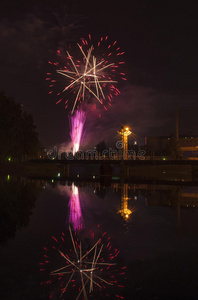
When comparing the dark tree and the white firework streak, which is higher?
the dark tree

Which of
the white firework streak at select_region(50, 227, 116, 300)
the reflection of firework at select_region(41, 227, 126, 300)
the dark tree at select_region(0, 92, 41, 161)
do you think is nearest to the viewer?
the reflection of firework at select_region(41, 227, 126, 300)

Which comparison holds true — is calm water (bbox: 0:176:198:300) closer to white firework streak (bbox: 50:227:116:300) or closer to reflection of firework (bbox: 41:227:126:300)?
reflection of firework (bbox: 41:227:126:300)

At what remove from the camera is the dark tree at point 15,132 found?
253ft

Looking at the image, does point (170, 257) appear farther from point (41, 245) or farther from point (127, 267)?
point (41, 245)

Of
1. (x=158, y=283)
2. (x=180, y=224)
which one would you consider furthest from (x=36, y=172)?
(x=158, y=283)

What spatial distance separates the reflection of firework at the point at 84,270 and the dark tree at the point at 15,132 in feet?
228

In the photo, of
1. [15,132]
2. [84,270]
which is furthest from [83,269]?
[15,132]

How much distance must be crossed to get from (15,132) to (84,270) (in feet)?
246

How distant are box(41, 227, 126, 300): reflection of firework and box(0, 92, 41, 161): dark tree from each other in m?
69.5

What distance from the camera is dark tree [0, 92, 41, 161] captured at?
7700cm

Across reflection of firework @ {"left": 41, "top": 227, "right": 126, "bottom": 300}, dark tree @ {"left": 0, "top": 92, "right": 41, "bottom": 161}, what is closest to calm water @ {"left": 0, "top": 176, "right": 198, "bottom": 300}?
reflection of firework @ {"left": 41, "top": 227, "right": 126, "bottom": 300}

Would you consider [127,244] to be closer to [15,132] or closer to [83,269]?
[83,269]

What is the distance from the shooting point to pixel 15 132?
79.4 m

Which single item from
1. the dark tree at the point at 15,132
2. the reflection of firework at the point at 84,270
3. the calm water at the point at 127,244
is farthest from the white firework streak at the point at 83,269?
the dark tree at the point at 15,132
